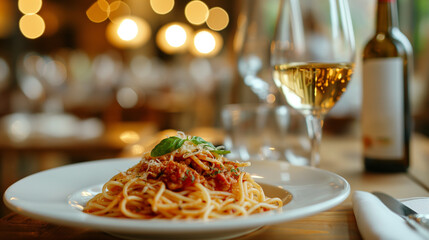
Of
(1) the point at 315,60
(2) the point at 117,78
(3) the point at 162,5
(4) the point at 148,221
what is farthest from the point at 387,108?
(3) the point at 162,5

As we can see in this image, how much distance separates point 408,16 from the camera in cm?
406

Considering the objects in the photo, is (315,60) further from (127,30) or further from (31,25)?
(31,25)

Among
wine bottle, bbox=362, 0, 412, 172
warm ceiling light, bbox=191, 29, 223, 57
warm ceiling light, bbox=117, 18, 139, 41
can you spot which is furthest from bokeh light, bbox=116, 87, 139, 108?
wine bottle, bbox=362, 0, 412, 172

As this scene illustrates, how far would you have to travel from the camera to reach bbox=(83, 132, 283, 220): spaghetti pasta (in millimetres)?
708

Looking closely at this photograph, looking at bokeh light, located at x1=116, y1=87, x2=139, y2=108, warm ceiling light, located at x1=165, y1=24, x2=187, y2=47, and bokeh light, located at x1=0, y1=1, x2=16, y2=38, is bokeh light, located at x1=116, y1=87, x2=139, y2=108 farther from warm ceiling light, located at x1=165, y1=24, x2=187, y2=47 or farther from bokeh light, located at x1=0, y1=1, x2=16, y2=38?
bokeh light, located at x1=0, y1=1, x2=16, y2=38

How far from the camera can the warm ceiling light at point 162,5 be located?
10047 mm

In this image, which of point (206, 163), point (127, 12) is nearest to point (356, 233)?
point (206, 163)

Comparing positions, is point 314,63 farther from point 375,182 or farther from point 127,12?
point 127,12

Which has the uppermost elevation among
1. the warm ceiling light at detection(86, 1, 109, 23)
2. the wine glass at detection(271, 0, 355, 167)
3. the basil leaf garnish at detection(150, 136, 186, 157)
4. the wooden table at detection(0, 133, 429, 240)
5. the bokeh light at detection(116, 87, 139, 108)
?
the warm ceiling light at detection(86, 1, 109, 23)

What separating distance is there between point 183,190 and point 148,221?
0.29 m

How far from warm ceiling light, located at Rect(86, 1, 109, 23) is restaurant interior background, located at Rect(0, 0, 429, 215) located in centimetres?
3

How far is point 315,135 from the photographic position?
3.09ft

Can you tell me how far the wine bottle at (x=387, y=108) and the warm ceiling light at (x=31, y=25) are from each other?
9.26 m

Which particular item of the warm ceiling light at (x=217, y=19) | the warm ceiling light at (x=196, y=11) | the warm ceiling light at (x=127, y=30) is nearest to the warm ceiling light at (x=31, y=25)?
the warm ceiling light at (x=127, y=30)
